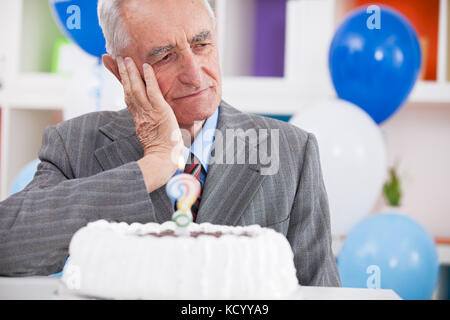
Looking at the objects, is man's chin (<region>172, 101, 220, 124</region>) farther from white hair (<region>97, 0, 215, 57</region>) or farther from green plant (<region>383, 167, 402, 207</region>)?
green plant (<region>383, 167, 402, 207</region>)

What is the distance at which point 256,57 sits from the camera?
3.46 meters

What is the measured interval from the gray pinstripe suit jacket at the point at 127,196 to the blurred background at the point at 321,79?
1188mm

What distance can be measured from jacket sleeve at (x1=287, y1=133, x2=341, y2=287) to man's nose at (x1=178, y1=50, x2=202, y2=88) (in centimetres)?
36

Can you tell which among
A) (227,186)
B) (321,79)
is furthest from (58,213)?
(321,79)

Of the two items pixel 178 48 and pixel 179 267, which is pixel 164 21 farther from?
pixel 179 267

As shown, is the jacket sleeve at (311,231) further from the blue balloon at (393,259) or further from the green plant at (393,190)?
the green plant at (393,190)

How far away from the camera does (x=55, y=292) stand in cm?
82

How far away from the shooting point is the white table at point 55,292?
795mm

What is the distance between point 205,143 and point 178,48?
24 cm

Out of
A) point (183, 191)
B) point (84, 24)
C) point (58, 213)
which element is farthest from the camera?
point (84, 24)

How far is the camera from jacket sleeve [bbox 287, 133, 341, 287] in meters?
1.29

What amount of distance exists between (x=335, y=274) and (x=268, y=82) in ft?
7.10

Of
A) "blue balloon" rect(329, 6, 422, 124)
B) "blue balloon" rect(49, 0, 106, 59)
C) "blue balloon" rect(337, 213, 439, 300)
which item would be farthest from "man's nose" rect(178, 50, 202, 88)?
"blue balloon" rect(329, 6, 422, 124)

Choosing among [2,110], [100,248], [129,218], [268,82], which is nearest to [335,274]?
[129,218]
